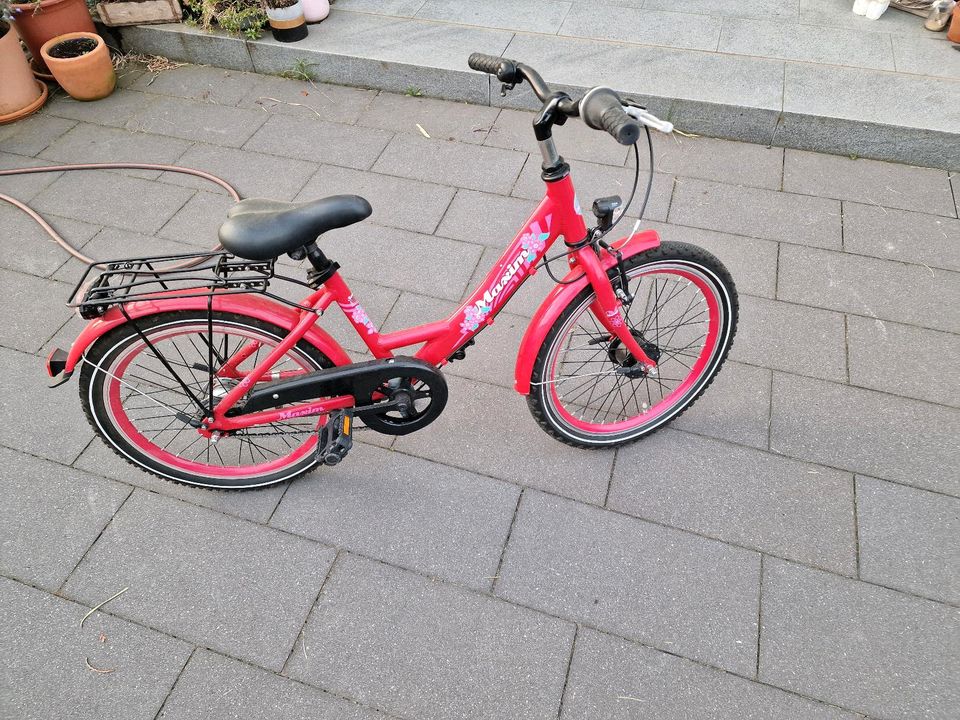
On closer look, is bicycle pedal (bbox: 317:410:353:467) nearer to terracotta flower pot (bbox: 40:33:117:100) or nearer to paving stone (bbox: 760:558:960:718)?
paving stone (bbox: 760:558:960:718)

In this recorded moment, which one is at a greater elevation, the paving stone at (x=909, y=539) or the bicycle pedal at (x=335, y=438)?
the bicycle pedal at (x=335, y=438)

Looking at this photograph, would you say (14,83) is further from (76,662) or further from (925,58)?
(925,58)

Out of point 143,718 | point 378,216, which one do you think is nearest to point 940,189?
point 378,216

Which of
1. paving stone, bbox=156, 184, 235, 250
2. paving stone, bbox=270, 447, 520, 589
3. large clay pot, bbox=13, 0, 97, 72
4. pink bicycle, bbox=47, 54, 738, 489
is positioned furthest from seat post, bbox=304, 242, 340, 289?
large clay pot, bbox=13, 0, 97, 72

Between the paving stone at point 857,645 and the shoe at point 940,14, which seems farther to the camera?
the shoe at point 940,14

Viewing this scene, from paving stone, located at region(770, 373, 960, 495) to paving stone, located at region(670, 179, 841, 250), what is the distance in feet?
3.19

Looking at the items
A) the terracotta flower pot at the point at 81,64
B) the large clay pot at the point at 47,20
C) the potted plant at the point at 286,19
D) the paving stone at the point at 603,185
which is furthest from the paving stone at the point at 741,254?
the large clay pot at the point at 47,20

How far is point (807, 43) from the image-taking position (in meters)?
4.22

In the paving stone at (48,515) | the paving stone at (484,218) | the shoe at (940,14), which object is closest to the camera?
the paving stone at (48,515)

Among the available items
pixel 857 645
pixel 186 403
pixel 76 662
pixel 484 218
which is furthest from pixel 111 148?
pixel 857 645

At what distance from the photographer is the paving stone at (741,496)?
2332 mm

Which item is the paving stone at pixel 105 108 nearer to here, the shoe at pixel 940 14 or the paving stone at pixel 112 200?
the paving stone at pixel 112 200

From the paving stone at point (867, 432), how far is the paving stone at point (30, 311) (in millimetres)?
3186

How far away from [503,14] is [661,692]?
4.30 m
